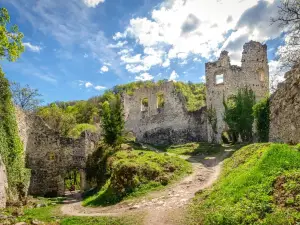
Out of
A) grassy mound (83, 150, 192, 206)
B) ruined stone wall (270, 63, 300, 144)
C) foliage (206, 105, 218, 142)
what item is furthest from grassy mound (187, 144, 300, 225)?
foliage (206, 105, 218, 142)

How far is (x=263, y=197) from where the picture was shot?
7.43m

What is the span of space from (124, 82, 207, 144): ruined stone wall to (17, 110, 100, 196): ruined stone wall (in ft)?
38.6

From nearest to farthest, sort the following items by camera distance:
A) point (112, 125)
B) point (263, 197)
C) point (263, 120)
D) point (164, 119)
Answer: point (263, 197) → point (263, 120) → point (112, 125) → point (164, 119)

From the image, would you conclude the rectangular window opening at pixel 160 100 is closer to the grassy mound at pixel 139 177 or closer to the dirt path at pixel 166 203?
the grassy mound at pixel 139 177

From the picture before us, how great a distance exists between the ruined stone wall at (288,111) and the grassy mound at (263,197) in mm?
1976

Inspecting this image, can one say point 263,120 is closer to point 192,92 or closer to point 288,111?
point 288,111

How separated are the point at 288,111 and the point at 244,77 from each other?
19794 millimetres

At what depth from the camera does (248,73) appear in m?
30.3

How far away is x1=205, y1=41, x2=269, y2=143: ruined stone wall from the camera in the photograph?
98.5 ft

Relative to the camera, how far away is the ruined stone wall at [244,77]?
3002 centimetres

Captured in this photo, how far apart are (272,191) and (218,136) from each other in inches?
893

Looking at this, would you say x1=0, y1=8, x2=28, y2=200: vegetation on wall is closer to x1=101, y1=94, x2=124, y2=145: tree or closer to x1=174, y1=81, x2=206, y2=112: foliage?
x1=101, y1=94, x2=124, y2=145: tree

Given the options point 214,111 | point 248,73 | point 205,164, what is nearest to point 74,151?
point 205,164

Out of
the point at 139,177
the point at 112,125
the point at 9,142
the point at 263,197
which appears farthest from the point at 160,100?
the point at 263,197
